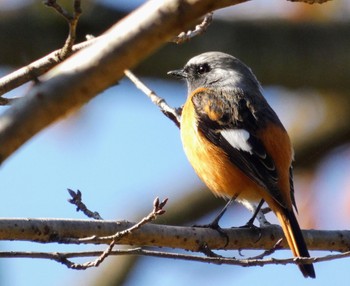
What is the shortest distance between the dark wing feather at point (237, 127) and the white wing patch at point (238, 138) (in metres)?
0.02

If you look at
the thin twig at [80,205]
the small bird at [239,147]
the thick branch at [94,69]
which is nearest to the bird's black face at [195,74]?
the small bird at [239,147]

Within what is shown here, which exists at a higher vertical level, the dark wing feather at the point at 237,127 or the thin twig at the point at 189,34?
the thin twig at the point at 189,34

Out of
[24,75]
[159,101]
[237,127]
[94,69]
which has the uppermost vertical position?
[24,75]

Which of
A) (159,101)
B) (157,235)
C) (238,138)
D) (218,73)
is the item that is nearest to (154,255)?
(157,235)

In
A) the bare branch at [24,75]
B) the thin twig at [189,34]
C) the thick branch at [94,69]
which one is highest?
the bare branch at [24,75]

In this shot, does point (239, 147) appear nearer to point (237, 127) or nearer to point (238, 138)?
point (238, 138)

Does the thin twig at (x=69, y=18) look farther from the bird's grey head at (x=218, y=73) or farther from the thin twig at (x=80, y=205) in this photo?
the bird's grey head at (x=218, y=73)

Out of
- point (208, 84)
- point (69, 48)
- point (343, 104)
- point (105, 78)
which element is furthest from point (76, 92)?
point (343, 104)

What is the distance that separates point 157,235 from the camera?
3.76m

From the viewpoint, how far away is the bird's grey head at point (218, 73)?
6.14 meters

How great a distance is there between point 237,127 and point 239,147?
0.89 feet

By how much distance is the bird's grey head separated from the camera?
614 centimetres

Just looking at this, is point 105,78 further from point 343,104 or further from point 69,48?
point 343,104

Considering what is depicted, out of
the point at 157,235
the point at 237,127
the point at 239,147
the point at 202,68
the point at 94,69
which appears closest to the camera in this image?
the point at 94,69
